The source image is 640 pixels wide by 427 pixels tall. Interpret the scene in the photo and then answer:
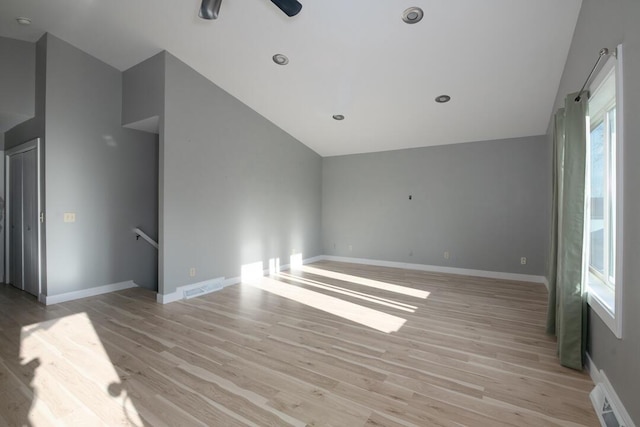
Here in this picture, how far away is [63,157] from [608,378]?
18.8 ft

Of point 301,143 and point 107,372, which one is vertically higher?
point 301,143

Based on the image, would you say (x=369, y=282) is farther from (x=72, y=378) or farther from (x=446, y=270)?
(x=72, y=378)

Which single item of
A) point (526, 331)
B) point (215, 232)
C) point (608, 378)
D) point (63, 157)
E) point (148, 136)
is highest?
point (148, 136)

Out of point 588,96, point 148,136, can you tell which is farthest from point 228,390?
point 148,136

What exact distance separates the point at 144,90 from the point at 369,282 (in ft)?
14.4

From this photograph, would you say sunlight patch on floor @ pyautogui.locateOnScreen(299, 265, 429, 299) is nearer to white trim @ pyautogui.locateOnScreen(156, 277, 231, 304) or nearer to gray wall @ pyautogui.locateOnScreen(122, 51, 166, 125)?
white trim @ pyautogui.locateOnScreen(156, 277, 231, 304)

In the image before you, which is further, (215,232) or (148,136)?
(148,136)

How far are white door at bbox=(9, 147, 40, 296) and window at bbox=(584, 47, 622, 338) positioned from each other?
5.79 m

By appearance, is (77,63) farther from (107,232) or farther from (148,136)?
(107,232)

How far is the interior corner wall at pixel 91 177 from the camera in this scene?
3768mm

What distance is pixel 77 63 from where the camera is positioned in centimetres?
394

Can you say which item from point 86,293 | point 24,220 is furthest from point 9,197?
point 86,293

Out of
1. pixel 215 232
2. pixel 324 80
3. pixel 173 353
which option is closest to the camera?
pixel 173 353

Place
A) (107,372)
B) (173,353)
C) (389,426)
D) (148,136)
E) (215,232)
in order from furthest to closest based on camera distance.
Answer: (148,136) < (215,232) < (173,353) < (107,372) < (389,426)
